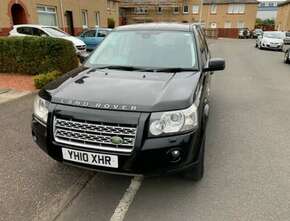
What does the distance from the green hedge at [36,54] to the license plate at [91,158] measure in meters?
6.02

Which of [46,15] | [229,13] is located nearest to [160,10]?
[229,13]

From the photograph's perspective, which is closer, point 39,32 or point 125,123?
point 125,123

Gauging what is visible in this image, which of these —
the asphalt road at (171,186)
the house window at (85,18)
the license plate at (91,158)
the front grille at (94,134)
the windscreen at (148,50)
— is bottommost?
the asphalt road at (171,186)

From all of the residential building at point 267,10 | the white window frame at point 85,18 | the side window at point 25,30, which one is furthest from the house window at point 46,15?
the residential building at point 267,10

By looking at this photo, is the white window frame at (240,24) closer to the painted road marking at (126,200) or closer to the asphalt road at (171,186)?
the asphalt road at (171,186)

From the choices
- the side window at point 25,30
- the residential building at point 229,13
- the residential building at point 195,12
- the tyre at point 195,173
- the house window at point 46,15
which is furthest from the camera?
the residential building at point 229,13

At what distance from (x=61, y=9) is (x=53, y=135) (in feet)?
60.5

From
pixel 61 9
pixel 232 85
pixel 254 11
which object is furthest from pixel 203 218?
pixel 254 11

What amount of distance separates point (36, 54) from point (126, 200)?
262 inches

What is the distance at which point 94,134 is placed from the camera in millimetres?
2586

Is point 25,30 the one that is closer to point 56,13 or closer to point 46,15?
point 46,15

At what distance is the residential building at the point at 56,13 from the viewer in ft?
48.1

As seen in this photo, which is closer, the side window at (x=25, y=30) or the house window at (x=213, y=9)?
the side window at (x=25, y=30)

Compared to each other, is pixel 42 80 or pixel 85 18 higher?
pixel 85 18
